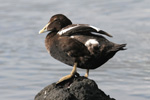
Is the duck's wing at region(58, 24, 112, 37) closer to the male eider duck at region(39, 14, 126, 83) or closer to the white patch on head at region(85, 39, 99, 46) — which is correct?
the male eider duck at region(39, 14, 126, 83)

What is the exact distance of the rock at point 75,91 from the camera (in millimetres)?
7957

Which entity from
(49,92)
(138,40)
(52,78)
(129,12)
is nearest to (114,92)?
(52,78)

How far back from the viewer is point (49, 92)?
323 inches

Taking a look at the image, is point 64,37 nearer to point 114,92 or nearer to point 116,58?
point 114,92

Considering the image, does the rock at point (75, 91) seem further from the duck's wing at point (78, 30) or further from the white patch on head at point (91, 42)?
the duck's wing at point (78, 30)

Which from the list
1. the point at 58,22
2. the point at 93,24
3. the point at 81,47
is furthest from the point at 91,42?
the point at 93,24

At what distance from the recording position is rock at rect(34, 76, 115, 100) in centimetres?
796

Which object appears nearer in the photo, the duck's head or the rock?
the rock

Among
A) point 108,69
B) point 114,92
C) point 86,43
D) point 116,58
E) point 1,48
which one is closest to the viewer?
point 86,43

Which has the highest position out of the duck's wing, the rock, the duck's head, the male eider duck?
the duck's head

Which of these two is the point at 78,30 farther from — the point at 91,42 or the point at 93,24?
the point at 93,24

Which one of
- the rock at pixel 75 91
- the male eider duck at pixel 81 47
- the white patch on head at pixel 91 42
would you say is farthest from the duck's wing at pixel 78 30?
the rock at pixel 75 91

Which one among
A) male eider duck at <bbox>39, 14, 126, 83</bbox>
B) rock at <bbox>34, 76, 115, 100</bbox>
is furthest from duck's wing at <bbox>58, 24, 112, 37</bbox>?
rock at <bbox>34, 76, 115, 100</bbox>

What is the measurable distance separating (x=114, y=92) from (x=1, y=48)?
4.58 m
